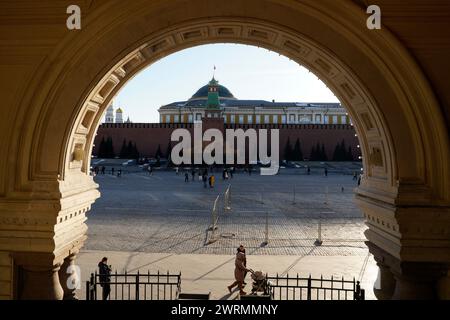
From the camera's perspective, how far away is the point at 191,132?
53.9 metres

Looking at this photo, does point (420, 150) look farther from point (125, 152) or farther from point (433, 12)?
point (125, 152)

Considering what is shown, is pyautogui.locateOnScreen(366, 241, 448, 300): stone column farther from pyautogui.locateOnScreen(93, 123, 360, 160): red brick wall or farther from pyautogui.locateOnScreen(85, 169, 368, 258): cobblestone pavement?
pyautogui.locateOnScreen(93, 123, 360, 160): red brick wall

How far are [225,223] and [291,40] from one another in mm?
11873

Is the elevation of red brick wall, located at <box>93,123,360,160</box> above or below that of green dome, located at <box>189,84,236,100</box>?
below

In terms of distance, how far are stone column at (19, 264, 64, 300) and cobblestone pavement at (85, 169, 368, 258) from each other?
258 inches

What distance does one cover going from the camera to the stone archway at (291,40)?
497cm

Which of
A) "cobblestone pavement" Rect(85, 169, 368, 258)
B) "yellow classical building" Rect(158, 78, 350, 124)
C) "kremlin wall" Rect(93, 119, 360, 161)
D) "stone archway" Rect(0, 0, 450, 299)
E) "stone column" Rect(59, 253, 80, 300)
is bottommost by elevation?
"cobblestone pavement" Rect(85, 169, 368, 258)

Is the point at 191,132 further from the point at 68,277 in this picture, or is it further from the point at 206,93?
the point at 68,277

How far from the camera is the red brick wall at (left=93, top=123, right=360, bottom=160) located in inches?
2206

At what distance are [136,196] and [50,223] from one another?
2001 centimetres

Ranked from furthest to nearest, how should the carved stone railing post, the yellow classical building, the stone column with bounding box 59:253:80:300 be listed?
1. the yellow classical building
2. the stone column with bounding box 59:253:80:300
3. the carved stone railing post

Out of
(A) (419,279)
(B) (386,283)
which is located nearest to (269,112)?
(B) (386,283)

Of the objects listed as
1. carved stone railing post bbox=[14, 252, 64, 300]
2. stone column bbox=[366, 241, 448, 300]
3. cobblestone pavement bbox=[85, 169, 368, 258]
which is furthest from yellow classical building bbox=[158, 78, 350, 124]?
stone column bbox=[366, 241, 448, 300]

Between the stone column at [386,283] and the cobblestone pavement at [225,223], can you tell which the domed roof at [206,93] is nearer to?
the cobblestone pavement at [225,223]
